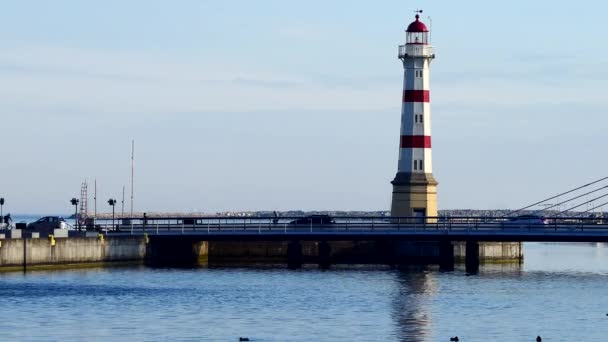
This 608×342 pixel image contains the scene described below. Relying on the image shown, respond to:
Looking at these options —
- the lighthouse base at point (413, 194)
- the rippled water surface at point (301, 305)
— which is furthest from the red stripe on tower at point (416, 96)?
→ the rippled water surface at point (301, 305)

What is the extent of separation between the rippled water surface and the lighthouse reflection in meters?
0.05

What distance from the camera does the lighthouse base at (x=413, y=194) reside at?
102625 mm

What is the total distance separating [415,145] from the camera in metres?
103

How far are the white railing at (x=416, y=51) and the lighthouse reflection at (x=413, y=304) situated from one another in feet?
51.8

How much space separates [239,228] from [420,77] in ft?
49.2

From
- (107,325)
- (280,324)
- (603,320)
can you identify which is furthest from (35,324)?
(603,320)

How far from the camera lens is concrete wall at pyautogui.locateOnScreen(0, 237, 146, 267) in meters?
83.8

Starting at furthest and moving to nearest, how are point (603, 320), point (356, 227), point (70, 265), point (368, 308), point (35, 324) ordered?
1. point (356, 227)
2. point (70, 265)
3. point (368, 308)
4. point (603, 320)
5. point (35, 324)

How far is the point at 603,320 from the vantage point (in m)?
64.4

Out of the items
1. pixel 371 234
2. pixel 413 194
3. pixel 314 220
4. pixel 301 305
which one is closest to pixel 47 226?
pixel 314 220

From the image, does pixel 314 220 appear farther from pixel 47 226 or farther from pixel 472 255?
pixel 47 226

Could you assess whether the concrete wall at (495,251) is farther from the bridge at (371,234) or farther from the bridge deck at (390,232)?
the bridge deck at (390,232)

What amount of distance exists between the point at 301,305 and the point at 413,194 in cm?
3445

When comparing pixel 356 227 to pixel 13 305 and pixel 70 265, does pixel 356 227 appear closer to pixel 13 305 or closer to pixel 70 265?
pixel 70 265
